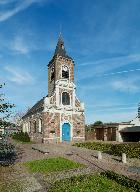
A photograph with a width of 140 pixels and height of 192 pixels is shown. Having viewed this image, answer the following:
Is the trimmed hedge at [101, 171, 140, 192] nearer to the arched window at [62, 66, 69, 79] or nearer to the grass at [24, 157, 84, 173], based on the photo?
the grass at [24, 157, 84, 173]

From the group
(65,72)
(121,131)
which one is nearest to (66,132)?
(65,72)

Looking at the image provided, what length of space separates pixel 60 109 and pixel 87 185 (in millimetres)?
25590

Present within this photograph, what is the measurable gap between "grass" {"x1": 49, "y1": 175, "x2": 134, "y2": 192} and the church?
23.1 meters

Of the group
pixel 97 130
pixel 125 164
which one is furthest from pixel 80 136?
pixel 125 164

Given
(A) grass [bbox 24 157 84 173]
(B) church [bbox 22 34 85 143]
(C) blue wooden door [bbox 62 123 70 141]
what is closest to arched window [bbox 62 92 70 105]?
(B) church [bbox 22 34 85 143]

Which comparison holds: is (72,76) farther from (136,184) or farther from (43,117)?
(136,184)

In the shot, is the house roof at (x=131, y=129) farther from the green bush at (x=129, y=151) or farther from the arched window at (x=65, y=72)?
the green bush at (x=129, y=151)

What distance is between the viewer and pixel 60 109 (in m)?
37.7

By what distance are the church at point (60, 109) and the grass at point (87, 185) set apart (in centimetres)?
2310

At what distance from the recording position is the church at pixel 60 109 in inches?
1448

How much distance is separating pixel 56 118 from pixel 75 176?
23220 millimetres

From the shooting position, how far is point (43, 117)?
36.7 metres

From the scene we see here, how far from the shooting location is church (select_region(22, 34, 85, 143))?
36.8 meters

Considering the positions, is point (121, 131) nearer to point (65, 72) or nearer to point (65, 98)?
point (65, 98)
